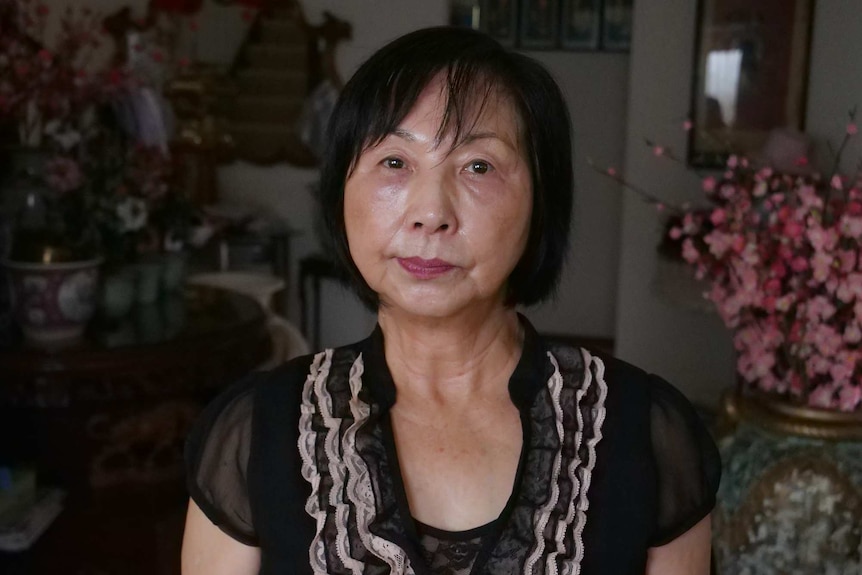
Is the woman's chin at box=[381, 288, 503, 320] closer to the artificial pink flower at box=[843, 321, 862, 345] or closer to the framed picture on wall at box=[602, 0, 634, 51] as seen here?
the artificial pink flower at box=[843, 321, 862, 345]

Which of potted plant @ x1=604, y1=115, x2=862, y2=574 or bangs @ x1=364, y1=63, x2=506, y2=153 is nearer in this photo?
bangs @ x1=364, y1=63, x2=506, y2=153

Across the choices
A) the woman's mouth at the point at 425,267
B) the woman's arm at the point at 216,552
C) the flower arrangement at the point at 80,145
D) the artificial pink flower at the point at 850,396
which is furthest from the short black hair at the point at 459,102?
the flower arrangement at the point at 80,145

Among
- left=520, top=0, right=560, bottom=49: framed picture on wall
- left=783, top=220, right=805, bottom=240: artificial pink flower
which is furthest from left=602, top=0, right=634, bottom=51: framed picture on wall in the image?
left=783, top=220, right=805, bottom=240: artificial pink flower

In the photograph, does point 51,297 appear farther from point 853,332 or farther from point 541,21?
point 541,21

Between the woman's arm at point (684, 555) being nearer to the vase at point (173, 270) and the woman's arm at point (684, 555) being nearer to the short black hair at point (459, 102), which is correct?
the short black hair at point (459, 102)

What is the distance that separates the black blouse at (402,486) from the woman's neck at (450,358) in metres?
0.02

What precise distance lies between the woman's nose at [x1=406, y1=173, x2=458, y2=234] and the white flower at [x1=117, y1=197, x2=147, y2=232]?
151cm

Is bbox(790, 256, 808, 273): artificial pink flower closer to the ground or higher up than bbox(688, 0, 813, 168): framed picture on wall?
closer to the ground

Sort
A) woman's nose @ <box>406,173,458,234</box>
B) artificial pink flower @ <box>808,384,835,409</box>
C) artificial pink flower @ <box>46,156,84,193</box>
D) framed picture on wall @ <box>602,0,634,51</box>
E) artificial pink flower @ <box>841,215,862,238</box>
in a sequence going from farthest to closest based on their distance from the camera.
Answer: framed picture on wall @ <box>602,0,634,51</box> → artificial pink flower @ <box>46,156,84,193</box> → artificial pink flower @ <box>808,384,835,409</box> → artificial pink flower @ <box>841,215,862,238</box> → woman's nose @ <box>406,173,458,234</box>

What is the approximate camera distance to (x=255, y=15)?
400 cm

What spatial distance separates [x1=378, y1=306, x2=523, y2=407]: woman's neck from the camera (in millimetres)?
909

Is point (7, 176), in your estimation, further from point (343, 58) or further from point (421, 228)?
point (343, 58)

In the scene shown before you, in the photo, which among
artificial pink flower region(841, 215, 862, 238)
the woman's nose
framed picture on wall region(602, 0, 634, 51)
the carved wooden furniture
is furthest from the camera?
framed picture on wall region(602, 0, 634, 51)

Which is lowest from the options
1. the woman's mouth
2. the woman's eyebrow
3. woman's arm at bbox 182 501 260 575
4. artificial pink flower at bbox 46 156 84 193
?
woman's arm at bbox 182 501 260 575
